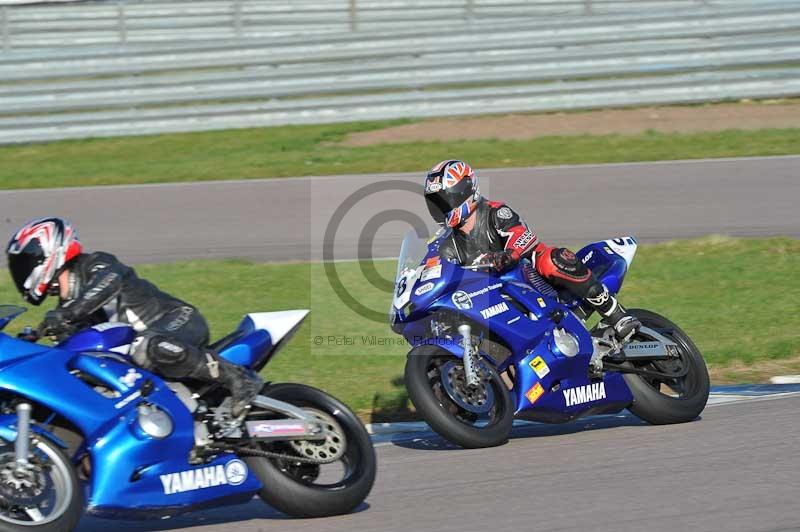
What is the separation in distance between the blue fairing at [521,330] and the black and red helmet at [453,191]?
0.79 ft

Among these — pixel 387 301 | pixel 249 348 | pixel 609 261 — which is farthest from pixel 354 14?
pixel 249 348

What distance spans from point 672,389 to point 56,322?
4019 mm

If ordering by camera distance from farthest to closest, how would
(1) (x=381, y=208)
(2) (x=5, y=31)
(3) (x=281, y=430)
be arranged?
1. (2) (x=5, y=31)
2. (1) (x=381, y=208)
3. (3) (x=281, y=430)

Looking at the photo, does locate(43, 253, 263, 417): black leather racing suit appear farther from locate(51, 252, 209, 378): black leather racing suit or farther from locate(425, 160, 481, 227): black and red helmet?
locate(425, 160, 481, 227): black and red helmet

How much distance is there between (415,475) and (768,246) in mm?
6438

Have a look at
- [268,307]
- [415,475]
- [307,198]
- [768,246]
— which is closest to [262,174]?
[307,198]

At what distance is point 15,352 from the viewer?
492 centimetres

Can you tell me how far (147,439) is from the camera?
504 centimetres

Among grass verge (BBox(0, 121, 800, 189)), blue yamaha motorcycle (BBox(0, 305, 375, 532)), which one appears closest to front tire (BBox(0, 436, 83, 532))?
blue yamaha motorcycle (BBox(0, 305, 375, 532))

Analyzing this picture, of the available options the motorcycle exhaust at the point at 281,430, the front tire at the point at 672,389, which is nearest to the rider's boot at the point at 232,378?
the motorcycle exhaust at the point at 281,430

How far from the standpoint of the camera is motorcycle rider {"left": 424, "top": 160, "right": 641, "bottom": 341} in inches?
275

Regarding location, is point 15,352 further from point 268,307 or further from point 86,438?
point 268,307

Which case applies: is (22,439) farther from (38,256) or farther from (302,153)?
(302,153)

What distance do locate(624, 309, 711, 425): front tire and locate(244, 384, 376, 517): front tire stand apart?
2.24m
